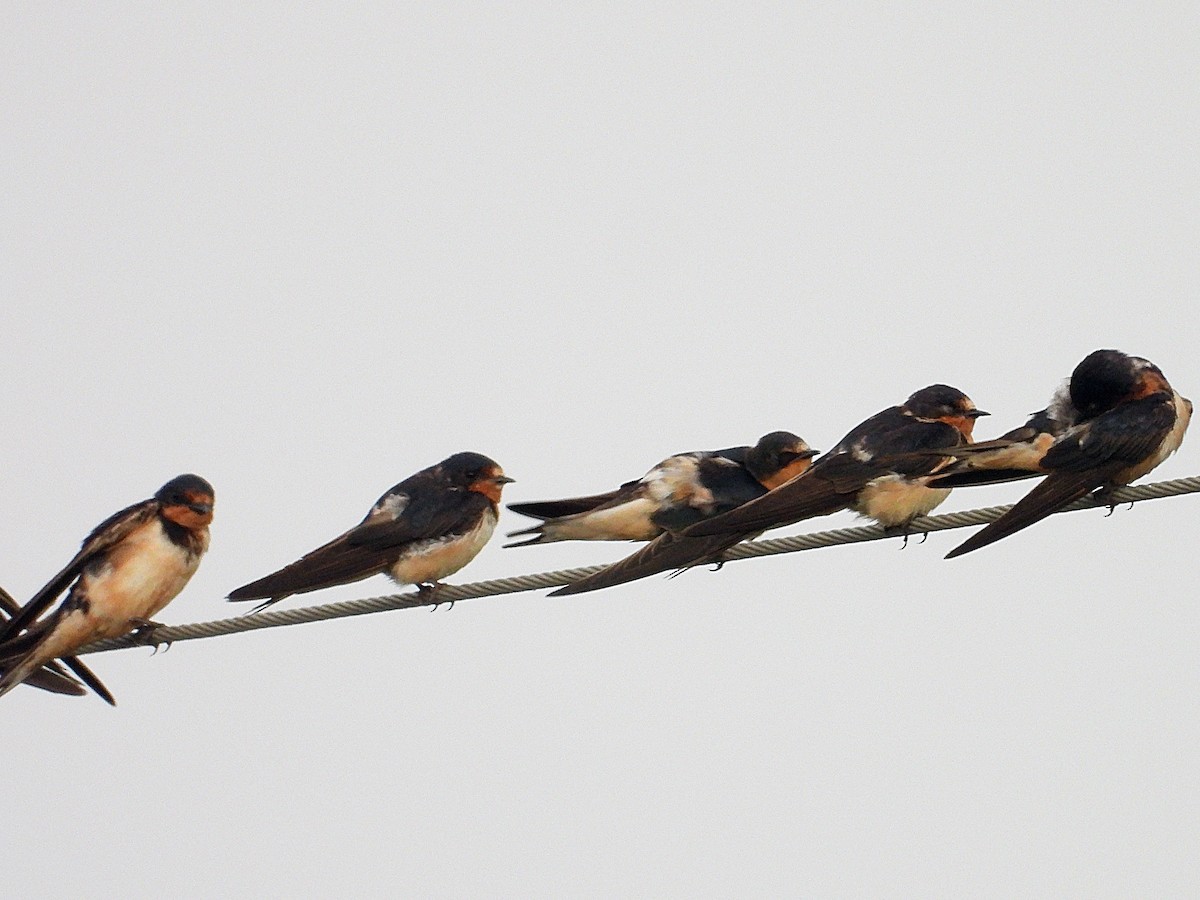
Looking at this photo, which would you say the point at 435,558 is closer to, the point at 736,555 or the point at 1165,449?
the point at 736,555

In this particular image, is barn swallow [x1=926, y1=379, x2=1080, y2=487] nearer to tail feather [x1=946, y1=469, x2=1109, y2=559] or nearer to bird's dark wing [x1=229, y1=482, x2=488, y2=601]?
tail feather [x1=946, y1=469, x2=1109, y2=559]

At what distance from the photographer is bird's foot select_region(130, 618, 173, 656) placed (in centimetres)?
807

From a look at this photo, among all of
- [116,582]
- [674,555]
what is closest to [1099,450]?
[674,555]

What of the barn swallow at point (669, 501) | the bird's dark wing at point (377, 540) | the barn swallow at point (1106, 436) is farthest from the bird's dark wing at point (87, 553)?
the barn swallow at point (1106, 436)

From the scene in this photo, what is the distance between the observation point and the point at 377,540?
8.50 m

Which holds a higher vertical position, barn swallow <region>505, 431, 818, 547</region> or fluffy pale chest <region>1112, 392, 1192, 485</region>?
barn swallow <region>505, 431, 818, 547</region>

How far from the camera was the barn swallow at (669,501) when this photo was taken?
835cm

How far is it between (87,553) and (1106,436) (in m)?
3.85

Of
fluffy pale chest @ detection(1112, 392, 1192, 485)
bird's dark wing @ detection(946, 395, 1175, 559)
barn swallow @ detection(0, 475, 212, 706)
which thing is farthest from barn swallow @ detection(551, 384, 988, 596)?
barn swallow @ detection(0, 475, 212, 706)

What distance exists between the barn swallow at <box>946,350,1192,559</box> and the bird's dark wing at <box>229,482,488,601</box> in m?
2.46

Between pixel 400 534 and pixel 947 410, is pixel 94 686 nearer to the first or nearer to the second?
pixel 400 534

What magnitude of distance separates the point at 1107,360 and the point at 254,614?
325 centimetres

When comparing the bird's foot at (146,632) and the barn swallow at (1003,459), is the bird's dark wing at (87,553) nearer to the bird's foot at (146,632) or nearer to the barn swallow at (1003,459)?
the bird's foot at (146,632)

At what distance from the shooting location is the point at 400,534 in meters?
8.51
